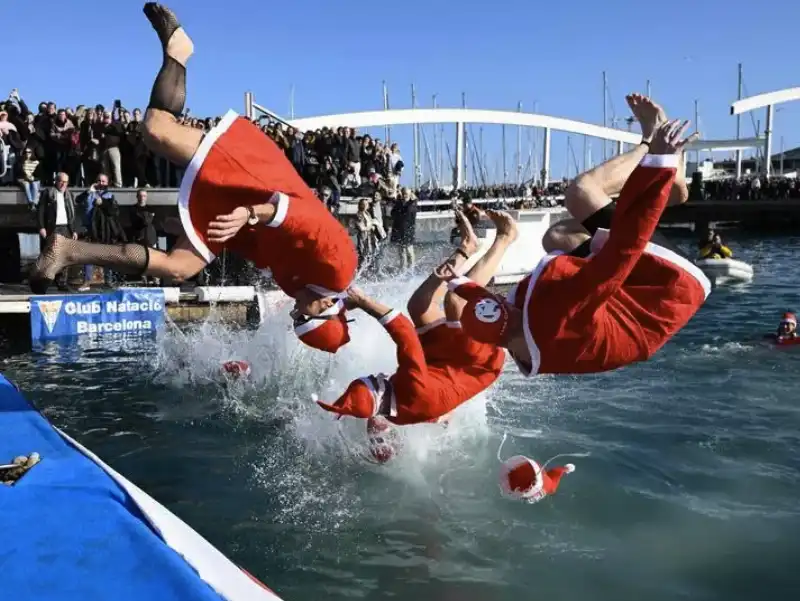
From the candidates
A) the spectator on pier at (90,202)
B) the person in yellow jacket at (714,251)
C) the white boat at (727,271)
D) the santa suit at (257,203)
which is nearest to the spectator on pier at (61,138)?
the spectator on pier at (90,202)

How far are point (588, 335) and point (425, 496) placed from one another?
310 cm

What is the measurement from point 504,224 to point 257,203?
6.60 ft

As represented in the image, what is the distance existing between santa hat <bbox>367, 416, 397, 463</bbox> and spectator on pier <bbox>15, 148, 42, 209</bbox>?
37.5ft

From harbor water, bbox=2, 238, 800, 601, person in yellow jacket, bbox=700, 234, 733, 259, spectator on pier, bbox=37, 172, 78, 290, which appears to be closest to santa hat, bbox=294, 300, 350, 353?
harbor water, bbox=2, 238, 800, 601

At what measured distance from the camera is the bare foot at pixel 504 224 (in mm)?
6047

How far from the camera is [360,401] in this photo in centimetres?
650

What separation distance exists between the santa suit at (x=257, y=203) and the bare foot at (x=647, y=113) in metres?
1.98

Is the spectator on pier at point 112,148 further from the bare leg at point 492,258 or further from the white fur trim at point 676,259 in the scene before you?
the white fur trim at point 676,259

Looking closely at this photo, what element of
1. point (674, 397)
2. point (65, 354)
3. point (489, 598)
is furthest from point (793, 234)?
point (489, 598)

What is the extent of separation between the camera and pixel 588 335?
15.3 feet

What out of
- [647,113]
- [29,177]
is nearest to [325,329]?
[647,113]

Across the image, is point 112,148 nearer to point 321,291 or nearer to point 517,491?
point 321,291

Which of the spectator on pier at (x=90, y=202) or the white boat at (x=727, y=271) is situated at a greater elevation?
the spectator on pier at (x=90, y=202)

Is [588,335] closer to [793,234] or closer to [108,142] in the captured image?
[108,142]
